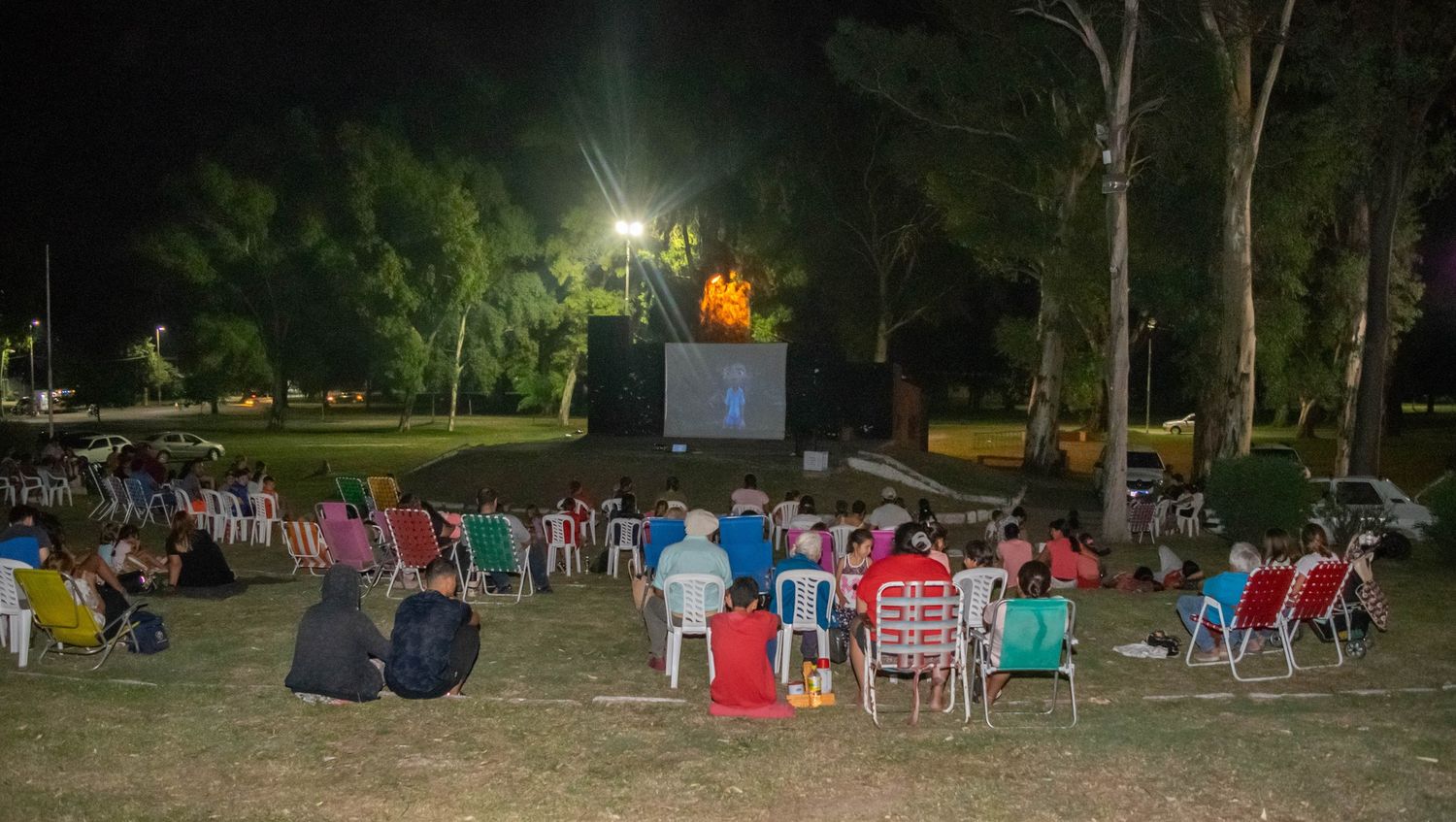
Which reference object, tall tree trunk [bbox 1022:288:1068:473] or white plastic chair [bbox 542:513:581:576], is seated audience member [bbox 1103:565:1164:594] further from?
tall tree trunk [bbox 1022:288:1068:473]

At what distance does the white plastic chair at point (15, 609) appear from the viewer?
8250mm

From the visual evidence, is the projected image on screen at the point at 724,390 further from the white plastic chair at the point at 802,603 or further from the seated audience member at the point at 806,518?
the white plastic chair at the point at 802,603

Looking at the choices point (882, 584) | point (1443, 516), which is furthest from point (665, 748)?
point (1443, 516)

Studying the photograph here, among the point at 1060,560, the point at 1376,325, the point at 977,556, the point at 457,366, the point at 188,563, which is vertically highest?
the point at 1376,325

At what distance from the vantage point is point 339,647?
6926 mm

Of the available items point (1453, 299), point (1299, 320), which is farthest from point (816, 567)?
point (1453, 299)

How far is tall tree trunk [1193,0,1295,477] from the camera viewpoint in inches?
792

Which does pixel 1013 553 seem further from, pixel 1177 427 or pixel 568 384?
pixel 1177 427

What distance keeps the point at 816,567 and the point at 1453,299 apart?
5715cm

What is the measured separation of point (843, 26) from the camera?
85.8 ft

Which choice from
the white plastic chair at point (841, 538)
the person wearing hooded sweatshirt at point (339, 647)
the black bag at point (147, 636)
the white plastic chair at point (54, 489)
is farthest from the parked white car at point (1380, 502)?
the white plastic chair at point (54, 489)

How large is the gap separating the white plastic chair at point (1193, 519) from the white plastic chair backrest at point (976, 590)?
12.4 m

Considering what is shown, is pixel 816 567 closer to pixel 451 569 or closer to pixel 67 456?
pixel 451 569

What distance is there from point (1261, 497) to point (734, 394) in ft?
43.6
